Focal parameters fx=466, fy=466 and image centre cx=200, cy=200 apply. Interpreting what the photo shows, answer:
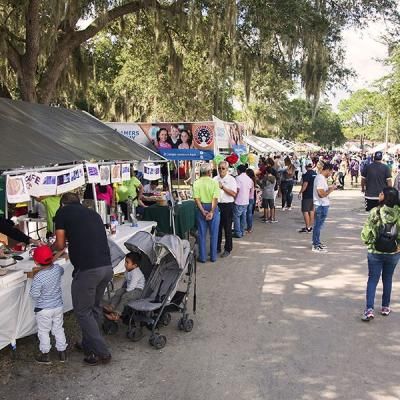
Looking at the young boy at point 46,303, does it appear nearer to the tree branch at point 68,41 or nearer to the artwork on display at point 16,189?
the artwork on display at point 16,189

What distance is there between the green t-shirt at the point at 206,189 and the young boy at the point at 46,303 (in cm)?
401

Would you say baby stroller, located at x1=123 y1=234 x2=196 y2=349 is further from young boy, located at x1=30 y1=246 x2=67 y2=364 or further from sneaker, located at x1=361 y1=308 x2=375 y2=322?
sneaker, located at x1=361 y1=308 x2=375 y2=322

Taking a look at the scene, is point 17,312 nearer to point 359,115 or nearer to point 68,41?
point 68,41

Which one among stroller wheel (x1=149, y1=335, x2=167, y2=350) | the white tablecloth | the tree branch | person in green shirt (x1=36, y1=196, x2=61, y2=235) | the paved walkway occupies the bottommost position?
the paved walkway

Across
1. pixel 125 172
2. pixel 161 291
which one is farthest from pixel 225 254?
pixel 161 291

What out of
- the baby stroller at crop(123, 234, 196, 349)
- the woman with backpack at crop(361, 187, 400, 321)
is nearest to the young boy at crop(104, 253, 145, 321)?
the baby stroller at crop(123, 234, 196, 349)

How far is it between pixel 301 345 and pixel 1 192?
240 inches

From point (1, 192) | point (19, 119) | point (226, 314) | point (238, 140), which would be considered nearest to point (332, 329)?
point (226, 314)

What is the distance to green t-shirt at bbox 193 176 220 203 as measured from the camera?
26.9 feet

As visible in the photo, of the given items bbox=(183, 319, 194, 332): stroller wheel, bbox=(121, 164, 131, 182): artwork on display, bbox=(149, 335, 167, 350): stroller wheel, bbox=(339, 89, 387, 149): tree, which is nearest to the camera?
bbox=(149, 335, 167, 350): stroller wheel

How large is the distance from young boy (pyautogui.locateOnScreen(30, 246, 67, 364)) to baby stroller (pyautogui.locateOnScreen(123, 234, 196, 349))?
79 centimetres

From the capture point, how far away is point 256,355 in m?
4.69

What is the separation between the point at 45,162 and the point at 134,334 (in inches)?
91.0

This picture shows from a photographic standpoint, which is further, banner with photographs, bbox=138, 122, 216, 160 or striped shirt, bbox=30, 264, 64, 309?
banner with photographs, bbox=138, 122, 216, 160
